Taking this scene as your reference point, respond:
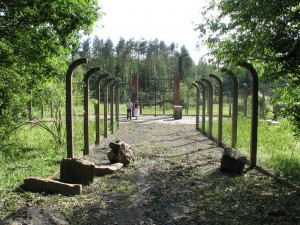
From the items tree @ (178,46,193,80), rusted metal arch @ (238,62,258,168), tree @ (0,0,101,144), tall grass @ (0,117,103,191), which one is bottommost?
tall grass @ (0,117,103,191)

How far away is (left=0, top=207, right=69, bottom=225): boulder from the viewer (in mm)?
3951

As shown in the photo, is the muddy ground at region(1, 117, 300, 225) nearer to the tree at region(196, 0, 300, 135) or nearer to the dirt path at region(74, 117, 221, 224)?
the dirt path at region(74, 117, 221, 224)

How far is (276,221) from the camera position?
435 centimetres

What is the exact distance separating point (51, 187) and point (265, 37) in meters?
4.35

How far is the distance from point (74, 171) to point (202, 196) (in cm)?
232

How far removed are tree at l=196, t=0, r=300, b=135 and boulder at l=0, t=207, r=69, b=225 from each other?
4041mm

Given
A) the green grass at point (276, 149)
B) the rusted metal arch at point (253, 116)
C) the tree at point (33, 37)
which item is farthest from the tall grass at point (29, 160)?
the green grass at point (276, 149)

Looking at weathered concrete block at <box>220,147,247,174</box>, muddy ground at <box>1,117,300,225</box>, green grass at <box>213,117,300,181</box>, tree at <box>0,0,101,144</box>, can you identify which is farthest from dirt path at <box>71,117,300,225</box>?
tree at <box>0,0,101,144</box>

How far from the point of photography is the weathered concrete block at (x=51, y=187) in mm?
5383

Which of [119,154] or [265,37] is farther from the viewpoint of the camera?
[119,154]

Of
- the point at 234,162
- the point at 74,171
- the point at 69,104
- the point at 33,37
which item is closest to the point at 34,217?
the point at 74,171

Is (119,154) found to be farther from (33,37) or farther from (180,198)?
(33,37)

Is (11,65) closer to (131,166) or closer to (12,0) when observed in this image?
(12,0)

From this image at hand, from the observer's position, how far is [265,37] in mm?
5559
